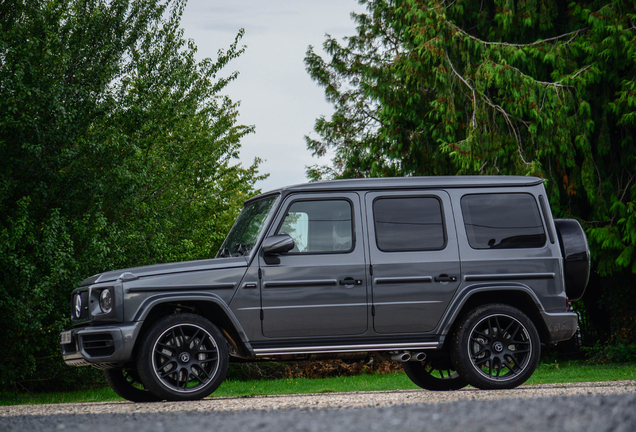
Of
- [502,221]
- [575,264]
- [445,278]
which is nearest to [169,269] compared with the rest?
[445,278]

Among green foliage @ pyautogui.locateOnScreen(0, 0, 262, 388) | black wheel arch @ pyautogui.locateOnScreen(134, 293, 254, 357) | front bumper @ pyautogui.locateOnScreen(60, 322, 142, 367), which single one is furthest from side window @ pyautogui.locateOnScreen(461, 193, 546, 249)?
green foliage @ pyautogui.locateOnScreen(0, 0, 262, 388)

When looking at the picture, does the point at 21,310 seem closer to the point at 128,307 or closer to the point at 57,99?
the point at 57,99

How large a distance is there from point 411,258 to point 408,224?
0.38 metres

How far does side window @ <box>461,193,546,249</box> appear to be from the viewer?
7285 millimetres

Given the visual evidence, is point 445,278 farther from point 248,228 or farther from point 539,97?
point 539,97

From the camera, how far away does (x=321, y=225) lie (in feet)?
23.1

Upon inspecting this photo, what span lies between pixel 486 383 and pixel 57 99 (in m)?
8.33

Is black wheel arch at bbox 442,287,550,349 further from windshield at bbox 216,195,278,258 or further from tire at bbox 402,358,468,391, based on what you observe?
windshield at bbox 216,195,278,258

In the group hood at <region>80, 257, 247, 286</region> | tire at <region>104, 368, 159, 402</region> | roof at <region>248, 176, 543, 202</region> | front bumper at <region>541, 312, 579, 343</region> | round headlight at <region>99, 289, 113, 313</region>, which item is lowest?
tire at <region>104, 368, 159, 402</region>

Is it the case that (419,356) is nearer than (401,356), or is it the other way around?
(401,356)

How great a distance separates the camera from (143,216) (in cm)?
1457

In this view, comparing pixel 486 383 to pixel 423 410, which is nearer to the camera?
pixel 423 410

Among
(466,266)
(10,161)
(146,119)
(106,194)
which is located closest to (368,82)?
(146,119)

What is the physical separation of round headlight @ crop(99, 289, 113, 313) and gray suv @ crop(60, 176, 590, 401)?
0.02m
